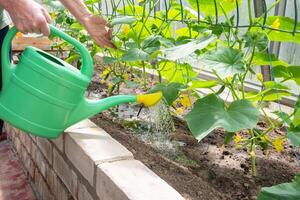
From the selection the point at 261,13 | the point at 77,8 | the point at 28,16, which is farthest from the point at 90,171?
the point at 261,13

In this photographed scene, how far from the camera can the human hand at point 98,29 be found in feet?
4.29

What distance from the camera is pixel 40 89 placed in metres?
1.03

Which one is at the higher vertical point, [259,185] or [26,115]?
[26,115]

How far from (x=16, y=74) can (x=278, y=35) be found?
75 centimetres

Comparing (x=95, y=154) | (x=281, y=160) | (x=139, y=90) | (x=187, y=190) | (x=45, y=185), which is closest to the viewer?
(x=187, y=190)

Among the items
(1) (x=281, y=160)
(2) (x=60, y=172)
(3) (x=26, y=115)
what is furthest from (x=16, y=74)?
(1) (x=281, y=160)

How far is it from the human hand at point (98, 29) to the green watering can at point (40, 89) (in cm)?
26

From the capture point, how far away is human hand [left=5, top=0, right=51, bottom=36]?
0.95m

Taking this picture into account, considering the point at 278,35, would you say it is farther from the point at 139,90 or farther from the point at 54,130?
the point at 139,90

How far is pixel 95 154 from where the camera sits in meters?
1.08

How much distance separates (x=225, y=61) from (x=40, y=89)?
512 millimetres

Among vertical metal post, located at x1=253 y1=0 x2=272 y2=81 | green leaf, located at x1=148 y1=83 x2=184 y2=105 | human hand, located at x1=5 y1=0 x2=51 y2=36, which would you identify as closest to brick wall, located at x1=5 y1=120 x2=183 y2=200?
green leaf, located at x1=148 y1=83 x2=184 y2=105

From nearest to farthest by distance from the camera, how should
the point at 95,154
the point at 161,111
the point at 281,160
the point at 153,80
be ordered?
the point at 95,154 → the point at 281,160 → the point at 161,111 → the point at 153,80

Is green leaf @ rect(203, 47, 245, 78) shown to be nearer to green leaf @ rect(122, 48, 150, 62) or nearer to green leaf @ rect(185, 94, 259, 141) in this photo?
green leaf @ rect(185, 94, 259, 141)
